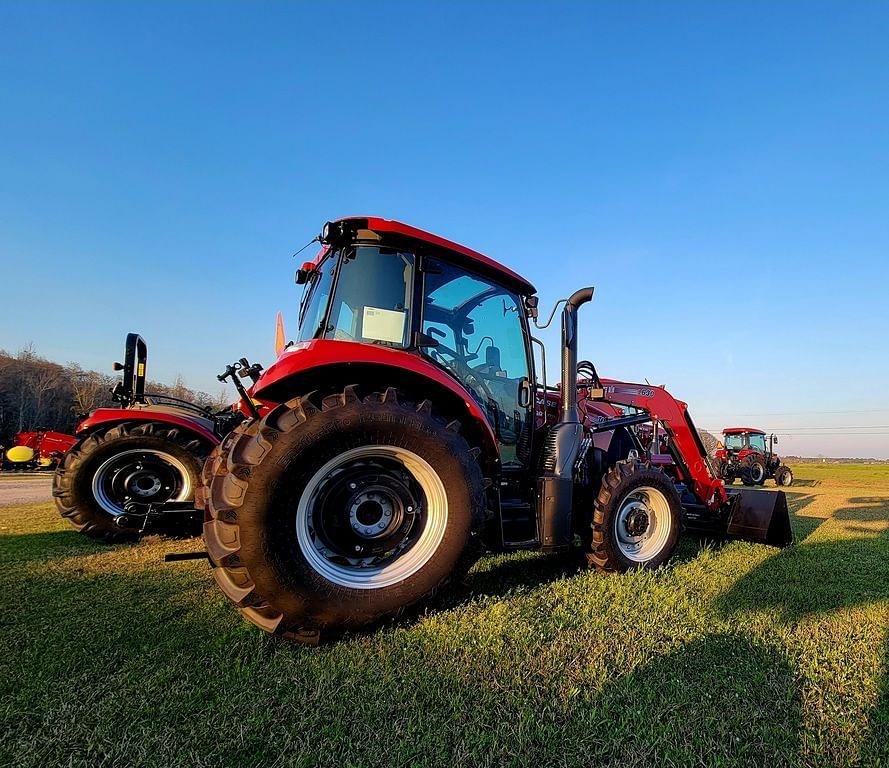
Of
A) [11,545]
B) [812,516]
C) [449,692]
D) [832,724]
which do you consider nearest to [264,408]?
[449,692]

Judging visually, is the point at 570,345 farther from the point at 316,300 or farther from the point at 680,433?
the point at 680,433

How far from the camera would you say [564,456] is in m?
3.57

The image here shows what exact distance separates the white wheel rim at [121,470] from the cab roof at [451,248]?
2.67 metres

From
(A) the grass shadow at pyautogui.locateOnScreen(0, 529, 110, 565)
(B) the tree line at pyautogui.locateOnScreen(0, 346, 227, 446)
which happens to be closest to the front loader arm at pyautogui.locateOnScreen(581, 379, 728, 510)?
(A) the grass shadow at pyautogui.locateOnScreen(0, 529, 110, 565)

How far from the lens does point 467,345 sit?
3748 mm

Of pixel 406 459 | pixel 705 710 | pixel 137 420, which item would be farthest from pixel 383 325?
pixel 137 420

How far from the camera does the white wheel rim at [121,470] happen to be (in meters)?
4.75

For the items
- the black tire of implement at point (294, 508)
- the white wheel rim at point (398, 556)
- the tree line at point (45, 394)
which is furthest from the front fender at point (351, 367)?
the tree line at point (45, 394)

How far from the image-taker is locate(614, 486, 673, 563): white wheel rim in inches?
155

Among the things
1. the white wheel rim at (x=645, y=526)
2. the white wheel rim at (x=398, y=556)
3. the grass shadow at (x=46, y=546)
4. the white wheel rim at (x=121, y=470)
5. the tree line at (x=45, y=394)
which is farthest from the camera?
the tree line at (x=45, y=394)

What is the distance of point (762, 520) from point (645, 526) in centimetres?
145

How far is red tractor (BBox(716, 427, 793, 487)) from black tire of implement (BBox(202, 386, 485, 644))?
17.9 meters

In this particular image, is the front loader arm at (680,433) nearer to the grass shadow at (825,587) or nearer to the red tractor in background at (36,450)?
the grass shadow at (825,587)

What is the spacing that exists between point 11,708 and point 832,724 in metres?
2.83
